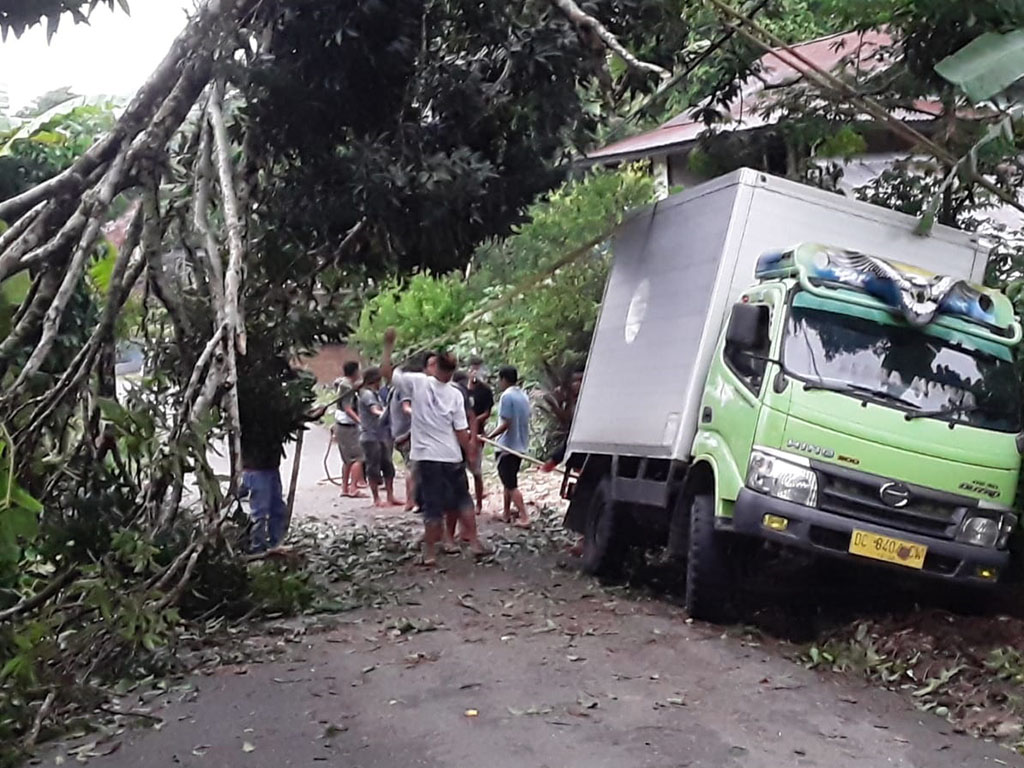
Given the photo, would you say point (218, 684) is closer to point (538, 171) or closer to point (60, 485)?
point (60, 485)

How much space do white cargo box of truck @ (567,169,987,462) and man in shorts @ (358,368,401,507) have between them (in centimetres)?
556

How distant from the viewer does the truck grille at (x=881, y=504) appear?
309 inches

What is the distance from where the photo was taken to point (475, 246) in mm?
10547

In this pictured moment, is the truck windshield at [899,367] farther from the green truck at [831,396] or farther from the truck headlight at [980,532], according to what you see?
the truck headlight at [980,532]

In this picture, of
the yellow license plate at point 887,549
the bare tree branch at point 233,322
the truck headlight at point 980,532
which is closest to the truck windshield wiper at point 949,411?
the truck headlight at point 980,532

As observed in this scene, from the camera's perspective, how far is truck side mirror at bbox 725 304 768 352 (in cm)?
826

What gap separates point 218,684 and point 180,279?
143 inches

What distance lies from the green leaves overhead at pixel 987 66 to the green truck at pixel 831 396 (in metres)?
1.99

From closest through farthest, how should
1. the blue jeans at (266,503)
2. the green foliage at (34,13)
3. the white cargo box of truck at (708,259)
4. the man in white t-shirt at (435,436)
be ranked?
the green foliage at (34,13)
the white cargo box of truck at (708,259)
the blue jeans at (266,503)
the man in white t-shirt at (435,436)

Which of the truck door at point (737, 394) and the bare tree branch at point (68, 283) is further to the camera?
the truck door at point (737, 394)

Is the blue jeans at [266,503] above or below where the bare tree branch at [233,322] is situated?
below

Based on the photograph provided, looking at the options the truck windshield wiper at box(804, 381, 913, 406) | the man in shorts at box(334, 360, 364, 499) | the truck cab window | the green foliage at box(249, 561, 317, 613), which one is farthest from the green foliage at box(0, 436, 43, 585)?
the man in shorts at box(334, 360, 364, 499)

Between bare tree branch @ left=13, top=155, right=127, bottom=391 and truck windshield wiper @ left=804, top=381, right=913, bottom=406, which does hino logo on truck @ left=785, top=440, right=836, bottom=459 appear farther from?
bare tree branch @ left=13, top=155, right=127, bottom=391

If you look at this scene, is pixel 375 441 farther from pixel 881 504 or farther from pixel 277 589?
pixel 881 504
